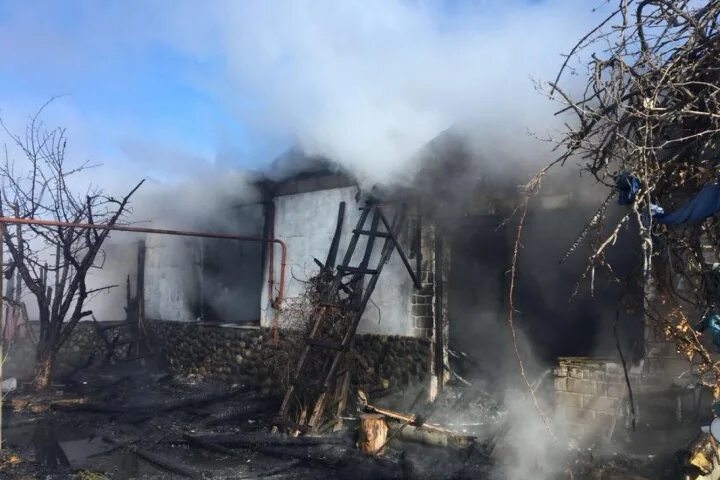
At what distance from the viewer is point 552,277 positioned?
887cm

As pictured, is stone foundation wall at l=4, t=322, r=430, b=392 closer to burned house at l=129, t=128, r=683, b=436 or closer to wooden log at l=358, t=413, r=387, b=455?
burned house at l=129, t=128, r=683, b=436

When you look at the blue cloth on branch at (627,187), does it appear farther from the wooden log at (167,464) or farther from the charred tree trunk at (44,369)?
the charred tree trunk at (44,369)

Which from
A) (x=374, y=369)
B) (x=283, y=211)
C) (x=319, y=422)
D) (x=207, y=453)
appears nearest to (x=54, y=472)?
(x=207, y=453)

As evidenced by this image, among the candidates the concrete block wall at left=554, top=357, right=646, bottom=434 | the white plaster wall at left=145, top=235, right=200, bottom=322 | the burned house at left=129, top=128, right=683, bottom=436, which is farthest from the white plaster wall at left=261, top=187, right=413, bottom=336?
the white plaster wall at left=145, top=235, right=200, bottom=322

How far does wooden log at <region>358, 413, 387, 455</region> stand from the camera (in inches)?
263

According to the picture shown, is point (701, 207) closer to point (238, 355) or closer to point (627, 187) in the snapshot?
point (627, 187)

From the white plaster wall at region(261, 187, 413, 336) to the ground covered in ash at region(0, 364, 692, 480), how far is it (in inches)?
47.3

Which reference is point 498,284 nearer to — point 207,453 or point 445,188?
point 445,188

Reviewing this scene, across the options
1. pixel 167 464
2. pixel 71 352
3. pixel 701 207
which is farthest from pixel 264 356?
pixel 701 207

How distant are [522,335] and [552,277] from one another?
1031 millimetres

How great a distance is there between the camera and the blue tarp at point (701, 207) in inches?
144

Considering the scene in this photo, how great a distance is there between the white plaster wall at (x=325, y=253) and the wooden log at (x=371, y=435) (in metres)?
1.71

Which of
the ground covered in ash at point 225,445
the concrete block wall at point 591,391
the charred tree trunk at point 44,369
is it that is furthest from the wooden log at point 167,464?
the charred tree trunk at point 44,369

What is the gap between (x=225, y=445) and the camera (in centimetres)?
702
